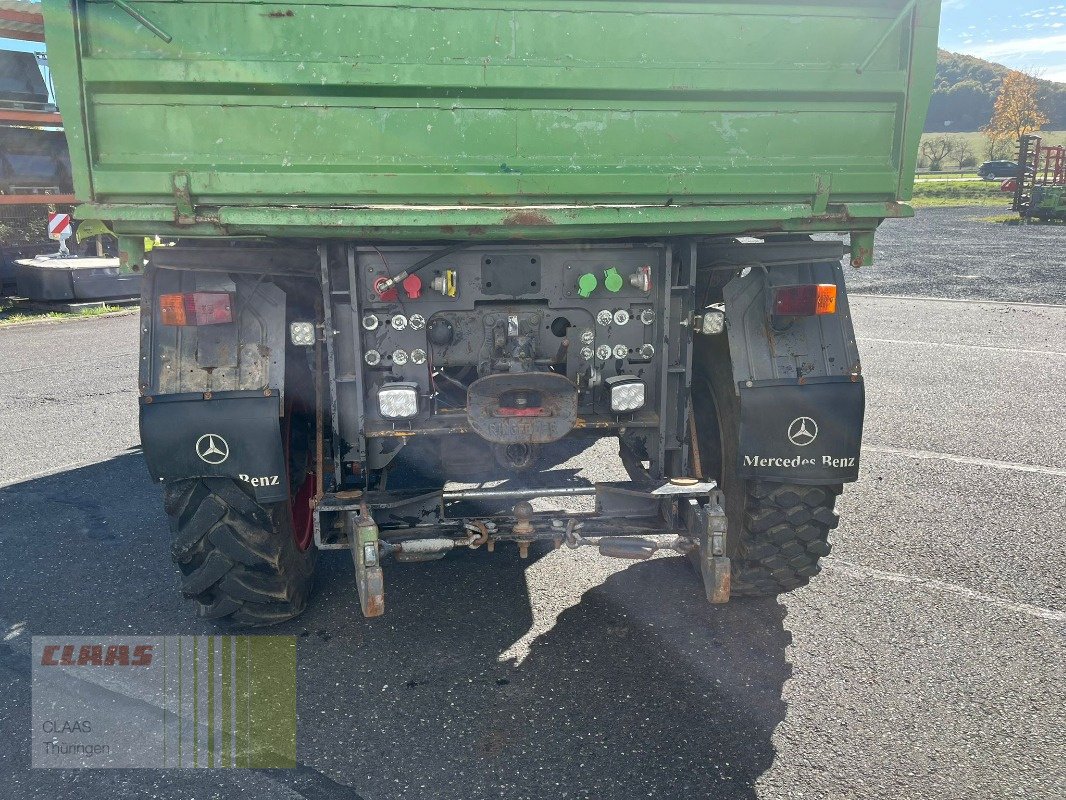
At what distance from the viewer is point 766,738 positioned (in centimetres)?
297

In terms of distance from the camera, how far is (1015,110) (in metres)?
61.0

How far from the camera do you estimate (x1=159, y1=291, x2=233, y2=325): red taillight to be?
327 centimetres

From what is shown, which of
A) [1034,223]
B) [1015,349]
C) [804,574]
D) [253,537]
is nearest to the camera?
[253,537]

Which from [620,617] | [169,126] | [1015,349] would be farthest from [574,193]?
[1015,349]

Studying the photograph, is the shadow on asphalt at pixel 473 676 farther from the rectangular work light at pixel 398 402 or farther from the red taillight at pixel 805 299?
the red taillight at pixel 805 299

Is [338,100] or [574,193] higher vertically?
[338,100]

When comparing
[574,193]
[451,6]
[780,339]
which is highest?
[451,6]

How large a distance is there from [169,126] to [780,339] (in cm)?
249

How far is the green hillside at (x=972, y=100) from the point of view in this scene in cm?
9301

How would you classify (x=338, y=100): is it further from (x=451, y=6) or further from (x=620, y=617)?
(x=620, y=617)

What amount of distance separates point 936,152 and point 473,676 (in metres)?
69.6

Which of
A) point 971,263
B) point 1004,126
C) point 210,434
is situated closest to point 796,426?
point 210,434
